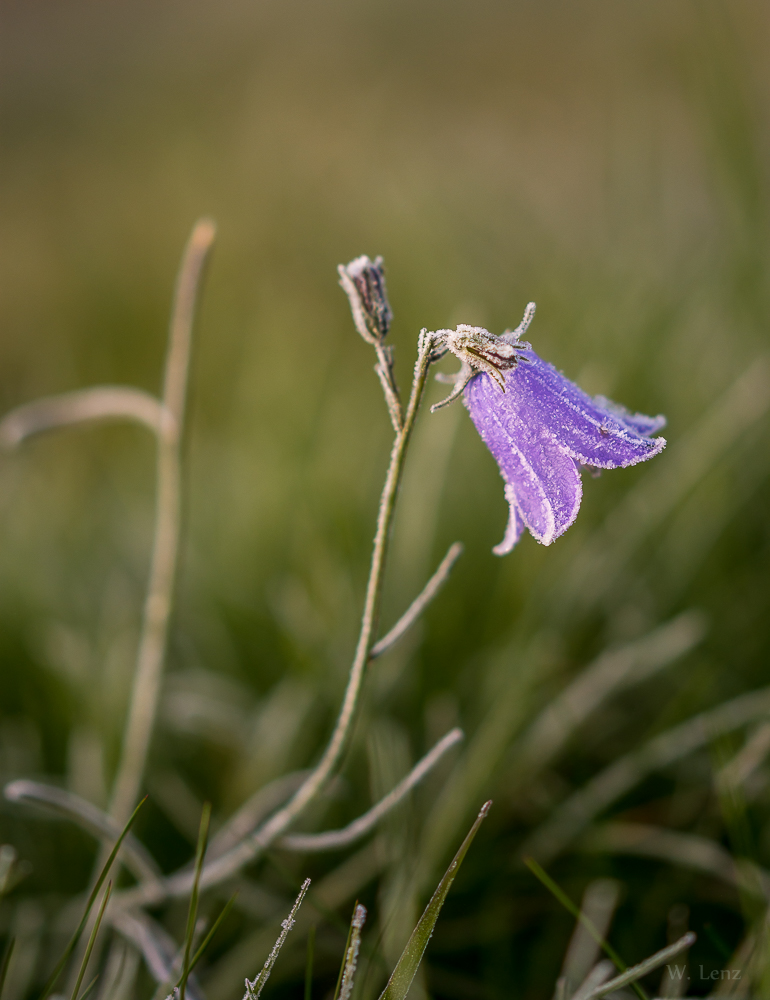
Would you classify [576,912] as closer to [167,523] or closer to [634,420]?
[634,420]

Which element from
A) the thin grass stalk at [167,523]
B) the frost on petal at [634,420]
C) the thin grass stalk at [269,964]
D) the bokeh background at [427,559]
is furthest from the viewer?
the bokeh background at [427,559]

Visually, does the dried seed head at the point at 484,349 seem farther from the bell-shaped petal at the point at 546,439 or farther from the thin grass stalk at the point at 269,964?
the thin grass stalk at the point at 269,964

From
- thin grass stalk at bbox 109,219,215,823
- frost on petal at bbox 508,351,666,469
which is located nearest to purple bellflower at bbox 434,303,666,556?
frost on petal at bbox 508,351,666,469

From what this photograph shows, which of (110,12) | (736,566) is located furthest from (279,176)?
(110,12)

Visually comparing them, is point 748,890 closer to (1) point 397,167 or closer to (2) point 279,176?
(1) point 397,167

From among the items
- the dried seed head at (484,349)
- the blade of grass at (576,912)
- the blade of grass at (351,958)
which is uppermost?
the dried seed head at (484,349)

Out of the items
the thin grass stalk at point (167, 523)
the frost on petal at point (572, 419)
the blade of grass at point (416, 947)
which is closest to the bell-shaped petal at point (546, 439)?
the frost on petal at point (572, 419)

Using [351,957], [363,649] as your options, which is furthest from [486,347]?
[351,957]
